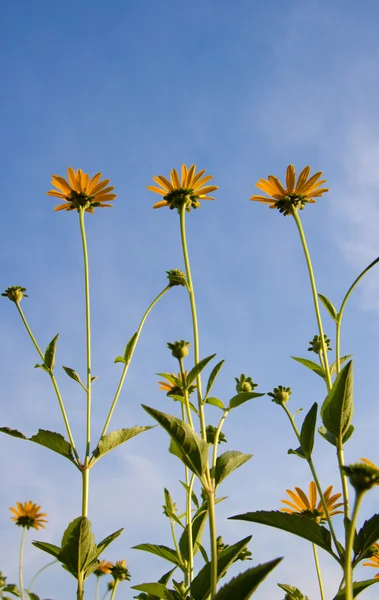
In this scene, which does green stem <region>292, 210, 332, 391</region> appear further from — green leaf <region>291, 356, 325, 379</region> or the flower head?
the flower head

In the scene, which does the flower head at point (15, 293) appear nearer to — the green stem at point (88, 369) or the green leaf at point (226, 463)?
the green stem at point (88, 369)

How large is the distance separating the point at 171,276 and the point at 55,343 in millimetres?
793

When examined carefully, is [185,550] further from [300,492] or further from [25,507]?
[25,507]

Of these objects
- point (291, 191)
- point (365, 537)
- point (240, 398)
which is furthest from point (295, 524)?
point (291, 191)

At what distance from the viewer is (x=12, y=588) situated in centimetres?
354

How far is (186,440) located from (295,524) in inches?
21.8

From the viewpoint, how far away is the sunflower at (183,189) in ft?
9.90

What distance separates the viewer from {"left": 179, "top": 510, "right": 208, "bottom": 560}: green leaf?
238 centimetres

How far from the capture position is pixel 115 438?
7.93 feet

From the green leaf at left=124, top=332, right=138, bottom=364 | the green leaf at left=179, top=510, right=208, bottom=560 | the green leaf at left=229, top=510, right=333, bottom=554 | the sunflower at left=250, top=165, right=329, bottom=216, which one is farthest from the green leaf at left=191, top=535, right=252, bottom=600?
the sunflower at left=250, top=165, right=329, bottom=216

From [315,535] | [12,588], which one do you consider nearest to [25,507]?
[12,588]

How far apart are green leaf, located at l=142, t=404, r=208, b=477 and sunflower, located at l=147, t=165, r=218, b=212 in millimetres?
1623

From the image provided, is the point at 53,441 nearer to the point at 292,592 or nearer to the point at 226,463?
the point at 226,463

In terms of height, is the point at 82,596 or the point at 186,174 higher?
the point at 186,174
